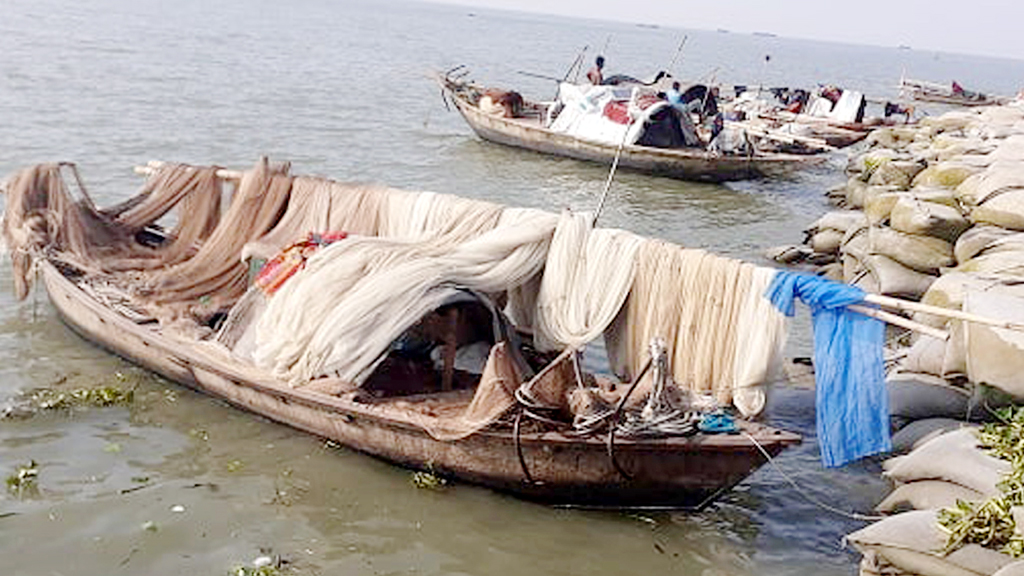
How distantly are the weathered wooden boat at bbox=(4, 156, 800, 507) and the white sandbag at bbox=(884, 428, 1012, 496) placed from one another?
87cm

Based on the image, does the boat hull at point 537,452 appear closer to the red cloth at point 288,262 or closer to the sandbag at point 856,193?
the red cloth at point 288,262

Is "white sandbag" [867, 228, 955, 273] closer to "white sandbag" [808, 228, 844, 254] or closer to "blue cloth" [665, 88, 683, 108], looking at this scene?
"white sandbag" [808, 228, 844, 254]

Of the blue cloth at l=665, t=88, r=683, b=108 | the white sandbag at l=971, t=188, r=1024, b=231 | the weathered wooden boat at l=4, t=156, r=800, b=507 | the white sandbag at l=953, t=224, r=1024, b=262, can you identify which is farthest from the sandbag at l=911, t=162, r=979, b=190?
the blue cloth at l=665, t=88, r=683, b=108

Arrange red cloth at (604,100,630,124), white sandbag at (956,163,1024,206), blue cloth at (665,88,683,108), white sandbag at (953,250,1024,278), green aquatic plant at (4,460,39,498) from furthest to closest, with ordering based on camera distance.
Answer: red cloth at (604,100,630,124) → blue cloth at (665,88,683,108) → white sandbag at (956,163,1024,206) → white sandbag at (953,250,1024,278) → green aquatic plant at (4,460,39,498)

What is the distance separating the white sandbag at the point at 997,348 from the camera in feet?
25.5

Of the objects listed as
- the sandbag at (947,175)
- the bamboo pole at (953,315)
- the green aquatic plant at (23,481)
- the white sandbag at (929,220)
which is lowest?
the green aquatic plant at (23,481)

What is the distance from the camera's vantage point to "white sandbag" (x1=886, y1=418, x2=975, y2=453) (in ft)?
26.6

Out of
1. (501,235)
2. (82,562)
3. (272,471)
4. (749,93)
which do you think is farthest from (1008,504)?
(749,93)

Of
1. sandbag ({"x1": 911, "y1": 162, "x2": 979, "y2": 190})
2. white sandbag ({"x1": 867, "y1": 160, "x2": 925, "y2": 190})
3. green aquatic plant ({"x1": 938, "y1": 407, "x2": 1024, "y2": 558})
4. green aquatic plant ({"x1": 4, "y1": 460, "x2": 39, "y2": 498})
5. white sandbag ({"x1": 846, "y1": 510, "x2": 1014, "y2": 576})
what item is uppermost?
sandbag ({"x1": 911, "y1": 162, "x2": 979, "y2": 190})

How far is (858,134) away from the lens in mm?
28172

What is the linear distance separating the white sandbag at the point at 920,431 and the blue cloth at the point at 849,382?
0.70 meters

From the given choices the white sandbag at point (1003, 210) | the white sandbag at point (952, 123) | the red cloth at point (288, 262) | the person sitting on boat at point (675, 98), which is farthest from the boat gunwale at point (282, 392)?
the white sandbag at point (952, 123)

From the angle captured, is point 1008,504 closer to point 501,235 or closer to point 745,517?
point 745,517

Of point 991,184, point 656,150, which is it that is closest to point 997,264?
point 991,184
